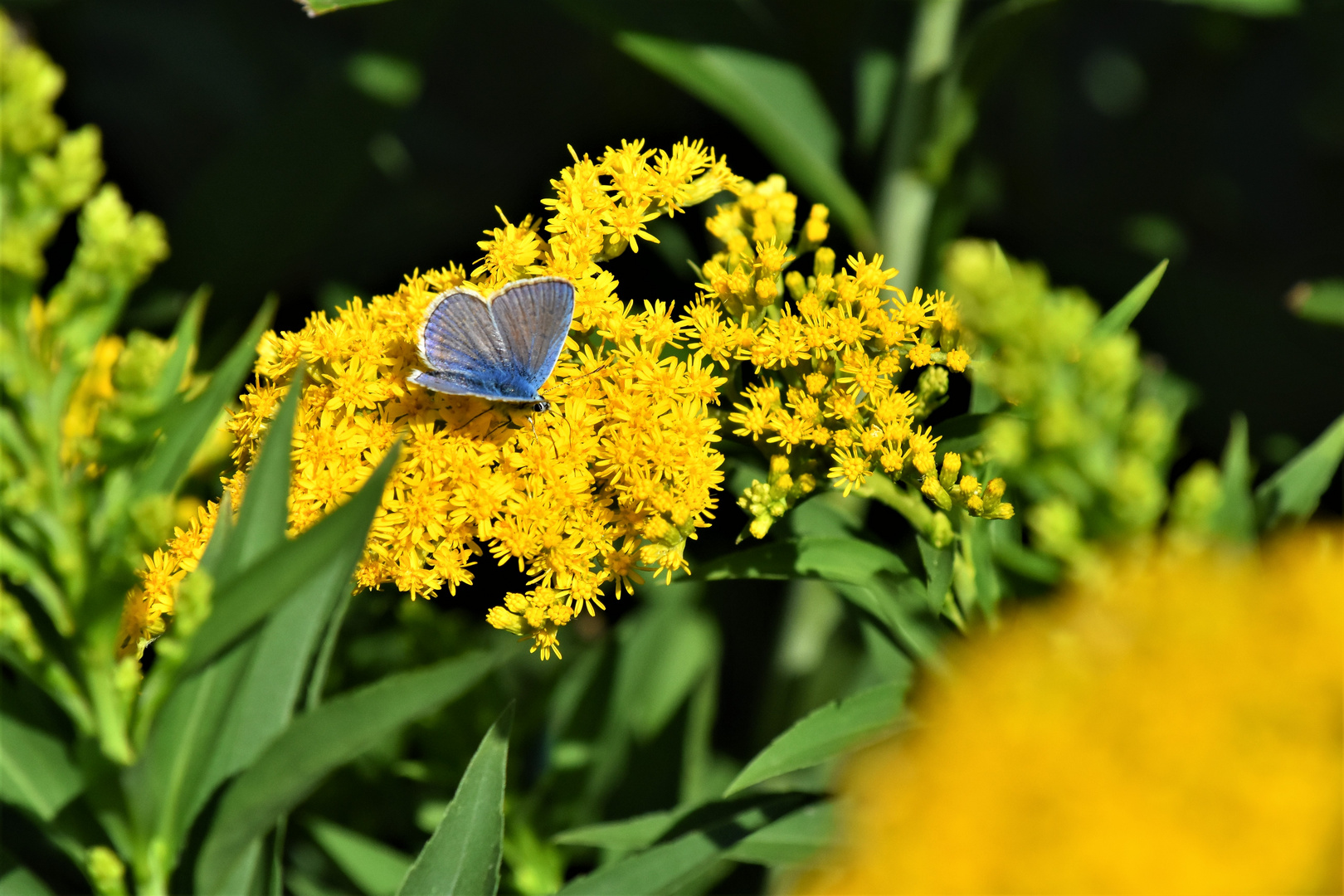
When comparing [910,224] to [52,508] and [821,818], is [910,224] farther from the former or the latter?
[52,508]

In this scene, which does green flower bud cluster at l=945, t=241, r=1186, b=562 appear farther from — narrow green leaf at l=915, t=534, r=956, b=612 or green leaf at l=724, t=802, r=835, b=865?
green leaf at l=724, t=802, r=835, b=865

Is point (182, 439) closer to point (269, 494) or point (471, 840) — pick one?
point (269, 494)

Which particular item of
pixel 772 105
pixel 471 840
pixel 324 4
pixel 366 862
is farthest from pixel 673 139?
pixel 471 840

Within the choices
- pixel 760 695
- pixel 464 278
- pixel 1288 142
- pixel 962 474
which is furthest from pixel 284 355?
pixel 1288 142

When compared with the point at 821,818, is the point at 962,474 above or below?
above

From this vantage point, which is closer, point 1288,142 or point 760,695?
point 760,695

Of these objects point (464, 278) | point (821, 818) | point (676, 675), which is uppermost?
point (464, 278)

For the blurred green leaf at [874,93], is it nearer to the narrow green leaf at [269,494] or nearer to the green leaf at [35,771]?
the narrow green leaf at [269,494]
